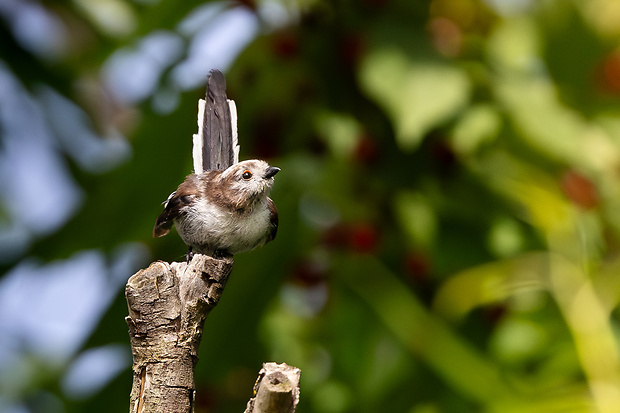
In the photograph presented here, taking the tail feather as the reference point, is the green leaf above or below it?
above

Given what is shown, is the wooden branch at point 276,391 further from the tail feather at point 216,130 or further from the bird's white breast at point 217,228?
the tail feather at point 216,130

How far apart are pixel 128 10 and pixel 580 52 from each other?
308cm

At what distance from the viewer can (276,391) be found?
1777 mm

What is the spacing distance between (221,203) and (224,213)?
0.16 feet

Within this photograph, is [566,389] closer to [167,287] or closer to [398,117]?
[398,117]

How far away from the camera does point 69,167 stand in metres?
4.56

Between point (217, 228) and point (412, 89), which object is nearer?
point (217, 228)

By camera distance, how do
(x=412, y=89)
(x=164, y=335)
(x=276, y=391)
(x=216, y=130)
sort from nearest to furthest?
1. (x=276, y=391)
2. (x=164, y=335)
3. (x=216, y=130)
4. (x=412, y=89)

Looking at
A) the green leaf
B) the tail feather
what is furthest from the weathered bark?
the green leaf

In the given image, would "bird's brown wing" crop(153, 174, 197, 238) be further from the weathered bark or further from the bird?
the weathered bark

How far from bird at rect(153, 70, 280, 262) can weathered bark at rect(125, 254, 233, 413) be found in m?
0.96

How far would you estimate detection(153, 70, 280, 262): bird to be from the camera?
3.21 metres

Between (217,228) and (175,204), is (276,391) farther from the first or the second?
(175,204)

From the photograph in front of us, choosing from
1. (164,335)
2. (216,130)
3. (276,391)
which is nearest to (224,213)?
(216,130)
